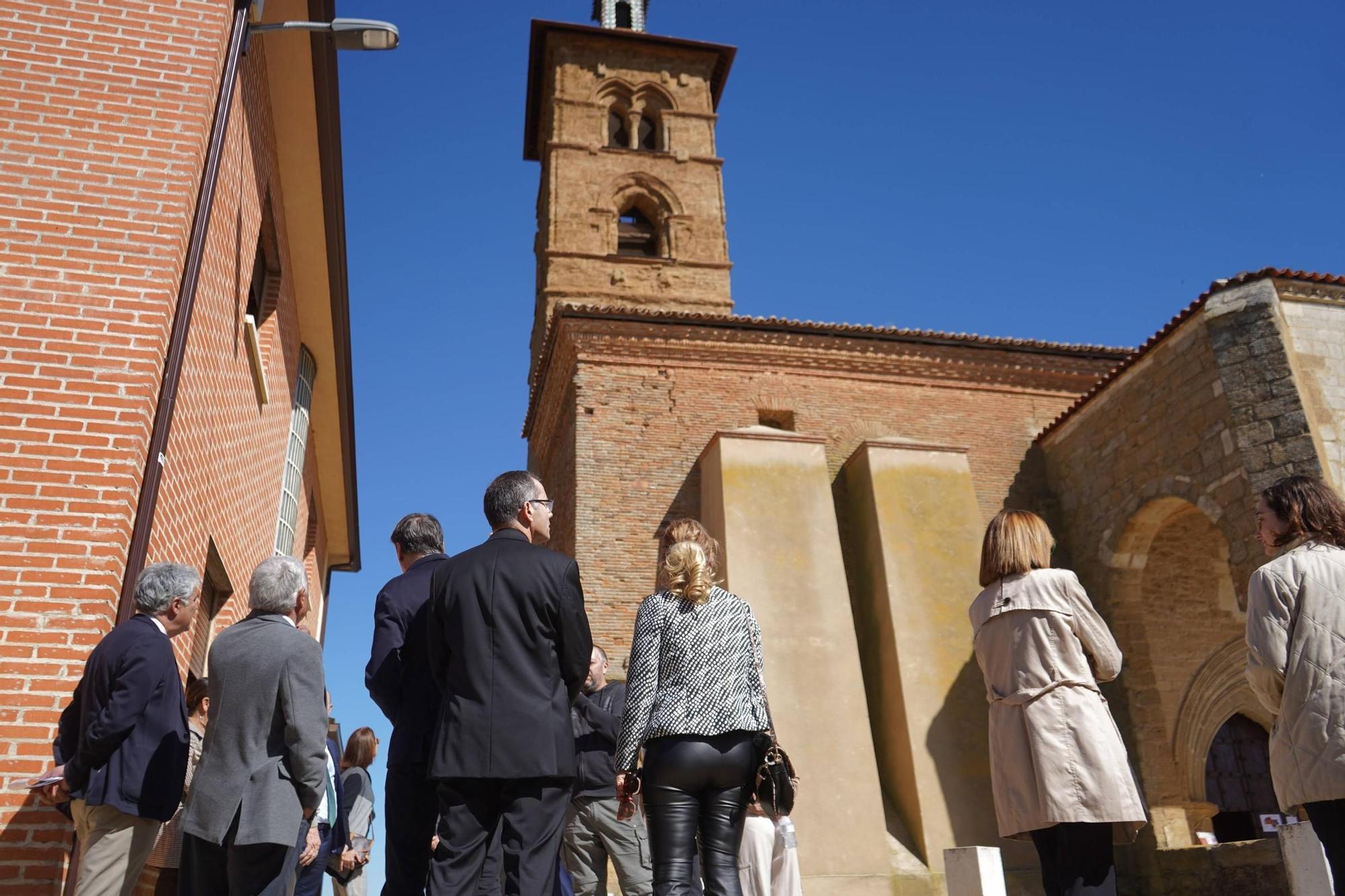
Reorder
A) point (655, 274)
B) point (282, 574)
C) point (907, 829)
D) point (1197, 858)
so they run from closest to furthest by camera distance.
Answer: point (282, 574) → point (1197, 858) → point (907, 829) → point (655, 274)

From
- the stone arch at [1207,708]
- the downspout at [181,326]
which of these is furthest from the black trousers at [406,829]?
the stone arch at [1207,708]

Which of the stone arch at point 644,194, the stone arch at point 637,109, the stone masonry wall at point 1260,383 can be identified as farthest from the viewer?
the stone arch at point 637,109

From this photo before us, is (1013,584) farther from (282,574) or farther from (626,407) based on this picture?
(626,407)

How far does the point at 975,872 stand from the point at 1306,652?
1641mm

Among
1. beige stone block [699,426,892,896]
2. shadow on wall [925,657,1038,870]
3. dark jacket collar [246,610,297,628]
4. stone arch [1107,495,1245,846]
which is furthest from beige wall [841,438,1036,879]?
dark jacket collar [246,610,297,628]

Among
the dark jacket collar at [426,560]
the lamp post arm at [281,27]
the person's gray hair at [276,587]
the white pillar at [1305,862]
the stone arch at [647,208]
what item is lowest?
the white pillar at [1305,862]

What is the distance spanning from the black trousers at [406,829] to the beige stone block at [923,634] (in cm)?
917

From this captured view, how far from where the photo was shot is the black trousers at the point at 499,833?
3055 mm

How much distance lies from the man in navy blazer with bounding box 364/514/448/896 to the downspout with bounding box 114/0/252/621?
192 cm

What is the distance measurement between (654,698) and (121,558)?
124 inches

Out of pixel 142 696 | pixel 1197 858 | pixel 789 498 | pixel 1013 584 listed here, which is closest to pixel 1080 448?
pixel 789 498

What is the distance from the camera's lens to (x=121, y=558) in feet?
16.1

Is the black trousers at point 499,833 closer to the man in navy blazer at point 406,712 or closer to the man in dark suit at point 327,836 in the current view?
the man in navy blazer at point 406,712

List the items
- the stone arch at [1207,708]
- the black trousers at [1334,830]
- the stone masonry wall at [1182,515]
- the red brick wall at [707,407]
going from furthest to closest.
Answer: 1. the red brick wall at [707,407]
2. the stone arch at [1207,708]
3. the stone masonry wall at [1182,515]
4. the black trousers at [1334,830]
